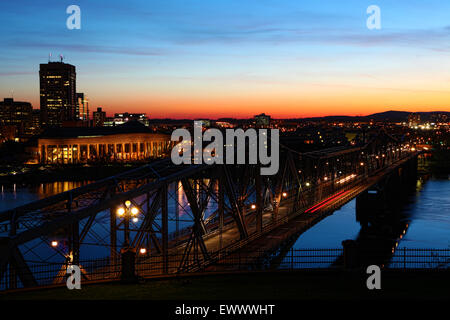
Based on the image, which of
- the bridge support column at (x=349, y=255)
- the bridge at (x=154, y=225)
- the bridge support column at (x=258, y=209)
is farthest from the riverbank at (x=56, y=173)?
the bridge support column at (x=349, y=255)

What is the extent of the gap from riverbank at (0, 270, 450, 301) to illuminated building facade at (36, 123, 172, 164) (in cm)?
13665

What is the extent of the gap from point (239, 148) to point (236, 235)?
606cm

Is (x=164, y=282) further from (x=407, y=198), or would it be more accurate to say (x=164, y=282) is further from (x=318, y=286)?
(x=407, y=198)

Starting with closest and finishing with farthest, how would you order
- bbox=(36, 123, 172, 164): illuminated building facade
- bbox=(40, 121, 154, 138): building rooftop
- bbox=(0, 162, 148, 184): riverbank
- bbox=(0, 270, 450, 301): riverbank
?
bbox=(0, 270, 450, 301): riverbank < bbox=(0, 162, 148, 184): riverbank < bbox=(36, 123, 172, 164): illuminated building facade < bbox=(40, 121, 154, 138): building rooftop

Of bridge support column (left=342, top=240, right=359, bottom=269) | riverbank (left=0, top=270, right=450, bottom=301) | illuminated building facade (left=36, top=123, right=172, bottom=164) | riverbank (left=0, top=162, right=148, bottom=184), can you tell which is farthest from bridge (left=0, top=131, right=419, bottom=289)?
illuminated building facade (left=36, top=123, right=172, bottom=164)

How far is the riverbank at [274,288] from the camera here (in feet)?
54.3

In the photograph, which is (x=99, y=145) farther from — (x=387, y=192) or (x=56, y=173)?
(x=387, y=192)

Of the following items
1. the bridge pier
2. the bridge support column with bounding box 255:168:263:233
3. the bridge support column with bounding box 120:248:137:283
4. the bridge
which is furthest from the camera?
the bridge pier

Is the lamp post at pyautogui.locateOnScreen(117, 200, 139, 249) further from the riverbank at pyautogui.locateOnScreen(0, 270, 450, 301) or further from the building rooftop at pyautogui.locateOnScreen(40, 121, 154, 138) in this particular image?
the building rooftop at pyautogui.locateOnScreen(40, 121, 154, 138)

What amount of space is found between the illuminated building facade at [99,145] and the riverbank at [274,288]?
137 m

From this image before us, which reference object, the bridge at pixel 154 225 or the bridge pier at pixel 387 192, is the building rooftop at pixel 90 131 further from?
the bridge at pixel 154 225

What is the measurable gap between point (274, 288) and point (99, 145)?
158m

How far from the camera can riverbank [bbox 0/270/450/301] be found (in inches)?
651

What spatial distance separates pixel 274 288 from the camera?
18.1m
